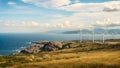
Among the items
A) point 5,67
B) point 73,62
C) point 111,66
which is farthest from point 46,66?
point 111,66

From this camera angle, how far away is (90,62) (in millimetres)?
77188

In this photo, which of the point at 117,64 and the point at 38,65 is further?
the point at 38,65

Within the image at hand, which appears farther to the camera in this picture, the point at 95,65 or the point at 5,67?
the point at 5,67

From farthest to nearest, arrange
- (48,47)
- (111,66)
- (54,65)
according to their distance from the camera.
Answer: (48,47)
(54,65)
(111,66)

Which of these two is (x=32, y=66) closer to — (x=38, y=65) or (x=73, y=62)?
(x=38, y=65)

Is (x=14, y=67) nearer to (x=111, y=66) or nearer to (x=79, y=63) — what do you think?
(x=79, y=63)

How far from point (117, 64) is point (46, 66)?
22125 millimetres

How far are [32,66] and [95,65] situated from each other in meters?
20.3

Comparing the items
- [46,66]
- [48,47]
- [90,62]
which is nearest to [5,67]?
[46,66]

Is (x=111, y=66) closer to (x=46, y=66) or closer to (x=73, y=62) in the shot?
(x=73, y=62)

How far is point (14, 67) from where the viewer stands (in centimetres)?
7844

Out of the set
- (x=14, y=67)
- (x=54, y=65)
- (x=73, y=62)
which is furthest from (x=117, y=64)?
(x=14, y=67)

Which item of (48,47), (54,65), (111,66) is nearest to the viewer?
(111,66)

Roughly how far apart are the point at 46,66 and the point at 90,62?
1438cm
